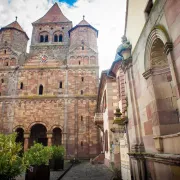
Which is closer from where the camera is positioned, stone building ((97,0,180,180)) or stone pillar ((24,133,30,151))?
stone building ((97,0,180,180))

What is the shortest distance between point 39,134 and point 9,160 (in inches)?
714

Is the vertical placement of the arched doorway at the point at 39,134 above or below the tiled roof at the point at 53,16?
below

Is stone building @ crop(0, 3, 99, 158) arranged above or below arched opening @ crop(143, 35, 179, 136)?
above

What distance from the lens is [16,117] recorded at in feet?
69.0

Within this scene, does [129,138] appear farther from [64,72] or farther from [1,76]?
[1,76]

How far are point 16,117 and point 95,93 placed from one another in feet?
33.3

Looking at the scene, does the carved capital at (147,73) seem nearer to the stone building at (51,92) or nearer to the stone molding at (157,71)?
the stone molding at (157,71)

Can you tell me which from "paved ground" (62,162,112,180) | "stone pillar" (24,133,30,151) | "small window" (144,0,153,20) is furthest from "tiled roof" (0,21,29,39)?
"small window" (144,0,153,20)

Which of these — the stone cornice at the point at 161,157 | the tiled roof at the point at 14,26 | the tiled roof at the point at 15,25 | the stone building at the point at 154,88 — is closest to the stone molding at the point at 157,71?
the stone building at the point at 154,88

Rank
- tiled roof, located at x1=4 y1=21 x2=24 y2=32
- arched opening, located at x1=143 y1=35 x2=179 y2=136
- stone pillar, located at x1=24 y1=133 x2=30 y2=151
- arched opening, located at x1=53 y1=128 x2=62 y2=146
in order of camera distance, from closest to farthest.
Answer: arched opening, located at x1=143 y1=35 x2=179 y2=136 → stone pillar, located at x1=24 y1=133 x2=30 y2=151 → arched opening, located at x1=53 y1=128 x2=62 y2=146 → tiled roof, located at x1=4 y1=21 x2=24 y2=32

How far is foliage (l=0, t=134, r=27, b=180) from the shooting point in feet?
14.0

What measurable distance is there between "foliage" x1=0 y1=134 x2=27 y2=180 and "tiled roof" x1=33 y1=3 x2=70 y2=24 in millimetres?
29797

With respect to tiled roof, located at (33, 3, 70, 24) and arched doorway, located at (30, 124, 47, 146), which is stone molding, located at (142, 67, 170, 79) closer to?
arched doorway, located at (30, 124, 47, 146)

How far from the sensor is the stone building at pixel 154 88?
333 centimetres
